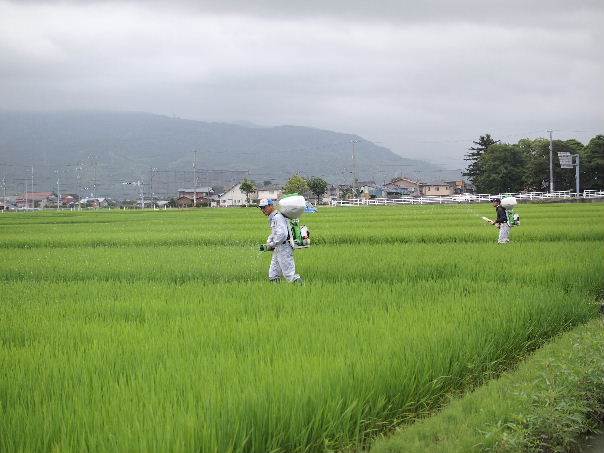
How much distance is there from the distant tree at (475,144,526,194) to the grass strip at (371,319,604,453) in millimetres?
70682

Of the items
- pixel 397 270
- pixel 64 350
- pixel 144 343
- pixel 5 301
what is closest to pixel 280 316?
pixel 144 343

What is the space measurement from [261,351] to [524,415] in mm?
1677

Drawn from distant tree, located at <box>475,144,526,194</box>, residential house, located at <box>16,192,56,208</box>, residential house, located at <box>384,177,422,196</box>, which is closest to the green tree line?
distant tree, located at <box>475,144,526,194</box>

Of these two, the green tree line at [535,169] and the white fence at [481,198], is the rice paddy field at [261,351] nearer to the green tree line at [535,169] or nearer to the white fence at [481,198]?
the white fence at [481,198]

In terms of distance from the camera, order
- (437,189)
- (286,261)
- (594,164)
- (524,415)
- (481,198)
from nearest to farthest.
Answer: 1. (524,415)
2. (286,261)
3. (481,198)
4. (594,164)
5. (437,189)

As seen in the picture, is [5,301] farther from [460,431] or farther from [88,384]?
[460,431]

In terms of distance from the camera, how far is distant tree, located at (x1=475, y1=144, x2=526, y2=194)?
7319cm

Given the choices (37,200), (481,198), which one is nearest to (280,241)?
(481,198)

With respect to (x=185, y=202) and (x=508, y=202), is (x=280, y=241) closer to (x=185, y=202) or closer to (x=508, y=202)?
(x=508, y=202)

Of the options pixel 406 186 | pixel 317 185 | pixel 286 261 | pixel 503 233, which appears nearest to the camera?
pixel 286 261

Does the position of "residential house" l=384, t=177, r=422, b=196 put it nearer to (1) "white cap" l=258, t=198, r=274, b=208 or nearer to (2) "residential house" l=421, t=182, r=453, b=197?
(2) "residential house" l=421, t=182, r=453, b=197

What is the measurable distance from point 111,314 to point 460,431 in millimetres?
3923

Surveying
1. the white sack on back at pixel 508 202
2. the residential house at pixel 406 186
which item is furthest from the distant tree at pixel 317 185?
the white sack on back at pixel 508 202

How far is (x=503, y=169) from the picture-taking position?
2872 inches
